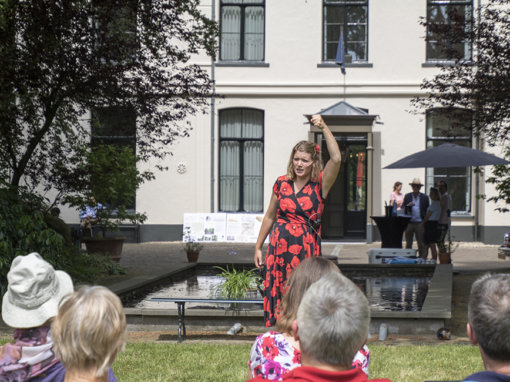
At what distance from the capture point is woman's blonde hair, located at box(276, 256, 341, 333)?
3.34 m

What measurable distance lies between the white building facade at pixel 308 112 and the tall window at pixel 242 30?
30mm

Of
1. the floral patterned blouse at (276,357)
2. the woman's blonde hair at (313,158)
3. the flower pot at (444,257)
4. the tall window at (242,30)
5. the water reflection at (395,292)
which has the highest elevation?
the tall window at (242,30)

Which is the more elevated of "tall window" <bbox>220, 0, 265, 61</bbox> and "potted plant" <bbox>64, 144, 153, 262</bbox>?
"tall window" <bbox>220, 0, 265, 61</bbox>

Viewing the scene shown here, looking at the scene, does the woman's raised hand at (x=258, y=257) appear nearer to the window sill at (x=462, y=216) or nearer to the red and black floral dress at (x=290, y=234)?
the red and black floral dress at (x=290, y=234)

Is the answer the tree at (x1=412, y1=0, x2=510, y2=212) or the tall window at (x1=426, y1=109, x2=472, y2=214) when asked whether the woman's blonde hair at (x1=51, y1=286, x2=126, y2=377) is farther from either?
the tall window at (x1=426, y1=109, x2=472, y2=214)

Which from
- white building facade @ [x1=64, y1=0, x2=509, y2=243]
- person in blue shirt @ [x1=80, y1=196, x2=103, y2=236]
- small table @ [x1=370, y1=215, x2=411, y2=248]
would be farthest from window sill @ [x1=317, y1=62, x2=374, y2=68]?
person in blue shirt @ [x1=80, y1=196, x2=103, y2=236]

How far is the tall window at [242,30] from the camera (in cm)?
2338

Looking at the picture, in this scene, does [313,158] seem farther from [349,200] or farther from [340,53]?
[349,200]

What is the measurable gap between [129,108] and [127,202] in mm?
3613

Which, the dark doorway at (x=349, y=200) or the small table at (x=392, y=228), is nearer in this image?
the small table at (x=392, y=228)

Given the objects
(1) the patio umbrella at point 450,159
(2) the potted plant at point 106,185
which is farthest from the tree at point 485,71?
(2) the potted plant at point 106,185

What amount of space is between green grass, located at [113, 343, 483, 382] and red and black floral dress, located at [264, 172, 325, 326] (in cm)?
75

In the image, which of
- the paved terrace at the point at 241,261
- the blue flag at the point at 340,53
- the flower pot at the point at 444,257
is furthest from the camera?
the blue flag at the point at 340,53

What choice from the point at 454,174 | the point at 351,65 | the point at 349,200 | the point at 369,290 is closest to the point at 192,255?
the point at 369,290
